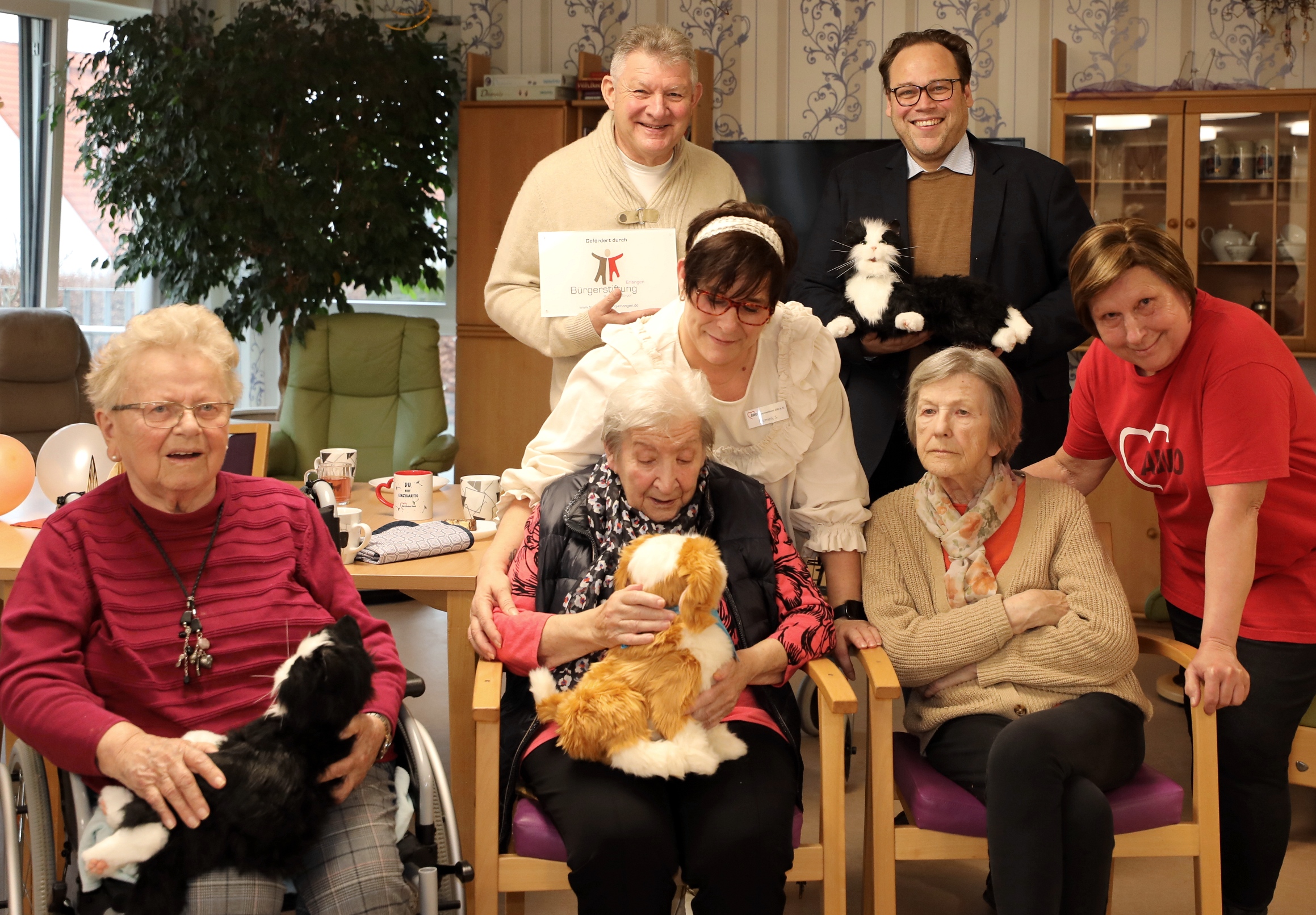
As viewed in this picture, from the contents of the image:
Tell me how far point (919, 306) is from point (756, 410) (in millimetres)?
528

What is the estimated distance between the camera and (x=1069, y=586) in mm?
1919

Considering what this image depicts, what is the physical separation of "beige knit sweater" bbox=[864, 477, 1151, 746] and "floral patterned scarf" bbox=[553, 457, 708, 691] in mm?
369

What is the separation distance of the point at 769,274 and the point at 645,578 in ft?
1.91

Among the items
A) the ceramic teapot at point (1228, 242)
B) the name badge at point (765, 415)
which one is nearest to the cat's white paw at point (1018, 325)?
the name badge at point (765, 415)

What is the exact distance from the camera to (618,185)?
2.57m

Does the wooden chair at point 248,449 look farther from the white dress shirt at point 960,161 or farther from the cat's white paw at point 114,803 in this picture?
the white dress shirt at point 960,161

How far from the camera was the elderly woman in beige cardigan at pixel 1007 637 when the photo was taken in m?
1.70

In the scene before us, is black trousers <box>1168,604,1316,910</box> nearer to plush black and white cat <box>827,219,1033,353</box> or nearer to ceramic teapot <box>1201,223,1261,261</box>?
plush black and white cat <box>827,219,1033,353</box>

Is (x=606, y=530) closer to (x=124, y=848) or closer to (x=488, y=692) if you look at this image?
(x=488, y=692)

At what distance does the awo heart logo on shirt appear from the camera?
6.45ft

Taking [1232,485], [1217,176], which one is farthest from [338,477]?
[1217,176]

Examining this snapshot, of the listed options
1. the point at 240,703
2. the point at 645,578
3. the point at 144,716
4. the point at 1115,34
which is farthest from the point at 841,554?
the point at 1115,34

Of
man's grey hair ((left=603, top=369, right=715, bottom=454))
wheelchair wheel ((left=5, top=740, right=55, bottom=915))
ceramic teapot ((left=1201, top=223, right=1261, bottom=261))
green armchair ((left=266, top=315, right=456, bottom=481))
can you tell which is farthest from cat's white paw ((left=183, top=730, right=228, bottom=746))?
ceramic teapot ((left=1201, top=223, right=1261, bottom=261))

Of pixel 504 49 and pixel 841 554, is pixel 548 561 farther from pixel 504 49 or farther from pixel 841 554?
pixel 504 49
